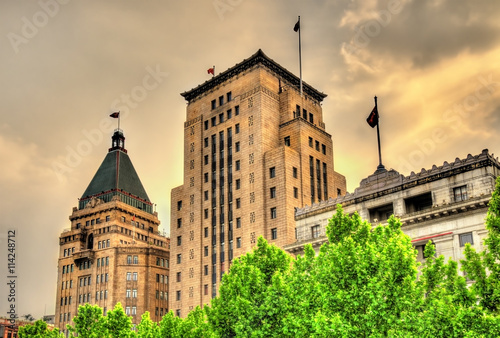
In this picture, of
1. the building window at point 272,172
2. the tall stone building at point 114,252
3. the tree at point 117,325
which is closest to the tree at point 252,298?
the tree at point 117,325

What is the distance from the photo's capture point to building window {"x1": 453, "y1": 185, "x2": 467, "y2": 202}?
48.6 m

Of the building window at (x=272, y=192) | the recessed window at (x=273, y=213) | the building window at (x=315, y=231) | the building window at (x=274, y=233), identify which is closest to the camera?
the building window at (x=315, y=231)

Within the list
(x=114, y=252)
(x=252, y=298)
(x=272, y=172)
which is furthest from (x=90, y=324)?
(x=114, y=252)

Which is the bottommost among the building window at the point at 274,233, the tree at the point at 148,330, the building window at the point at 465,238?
the tree at the point at 148,330

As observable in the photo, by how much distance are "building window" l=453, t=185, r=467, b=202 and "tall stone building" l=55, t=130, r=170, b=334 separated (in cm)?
6762

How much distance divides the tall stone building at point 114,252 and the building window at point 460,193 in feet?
222

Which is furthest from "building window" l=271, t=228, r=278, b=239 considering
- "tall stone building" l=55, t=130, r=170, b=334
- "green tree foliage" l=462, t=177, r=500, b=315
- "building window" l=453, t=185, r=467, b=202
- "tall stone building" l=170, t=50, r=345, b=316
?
"green tree foliage" l=462, t=177, r=500, b=315

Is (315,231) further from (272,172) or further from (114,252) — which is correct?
(114,252)

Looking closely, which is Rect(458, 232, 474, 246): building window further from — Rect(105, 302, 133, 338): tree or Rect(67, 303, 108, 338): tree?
Rect(67, 303, 108, 338): tree

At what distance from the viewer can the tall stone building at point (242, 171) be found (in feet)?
241

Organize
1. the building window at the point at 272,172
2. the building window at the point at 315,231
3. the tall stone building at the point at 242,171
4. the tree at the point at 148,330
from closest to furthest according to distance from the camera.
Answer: the tree at the point at 148,330 < the building window at the point at 315,231 < the tall stone building at the point at 242,171 < the building window at the point at 272,172

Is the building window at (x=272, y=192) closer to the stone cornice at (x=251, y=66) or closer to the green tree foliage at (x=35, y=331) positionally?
the stone cornice at (x=251, y=66)

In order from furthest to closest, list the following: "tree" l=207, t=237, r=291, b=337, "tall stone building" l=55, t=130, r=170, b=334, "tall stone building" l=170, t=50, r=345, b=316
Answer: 1. "tall stone building" l=55, t=130, r=170, b=334
2. "tall stone building" l=170, t=50, r=345, b=316
3. "tree" l=207, t=237, r=291, b=337

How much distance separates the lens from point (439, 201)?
1972 inches
